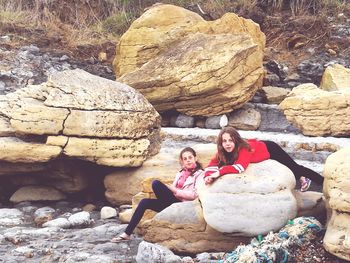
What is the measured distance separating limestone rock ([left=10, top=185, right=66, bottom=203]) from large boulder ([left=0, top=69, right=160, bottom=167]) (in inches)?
23.7

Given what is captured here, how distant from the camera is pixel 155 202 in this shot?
556 cm

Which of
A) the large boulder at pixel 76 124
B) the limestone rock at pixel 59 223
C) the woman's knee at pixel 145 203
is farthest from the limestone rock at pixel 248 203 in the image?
the large boulder at pixel 76 124

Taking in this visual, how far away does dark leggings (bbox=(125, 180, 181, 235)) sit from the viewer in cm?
546

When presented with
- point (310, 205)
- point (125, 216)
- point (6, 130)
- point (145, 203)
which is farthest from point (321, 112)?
point (6, 130)

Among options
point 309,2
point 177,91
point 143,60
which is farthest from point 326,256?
point 309,2

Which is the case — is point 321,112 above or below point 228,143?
above

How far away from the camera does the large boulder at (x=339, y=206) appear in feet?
14.4

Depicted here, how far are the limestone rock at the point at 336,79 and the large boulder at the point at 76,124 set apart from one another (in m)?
3.37

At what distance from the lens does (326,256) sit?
4.55 metres

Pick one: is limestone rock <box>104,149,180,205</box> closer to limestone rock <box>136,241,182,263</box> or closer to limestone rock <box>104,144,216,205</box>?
limestone rock <box>104,144,216,205</box>

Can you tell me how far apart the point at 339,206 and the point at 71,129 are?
137 inches

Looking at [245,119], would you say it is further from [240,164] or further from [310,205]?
[240,164]

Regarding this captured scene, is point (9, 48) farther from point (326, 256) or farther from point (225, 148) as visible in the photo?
point (326, 256)

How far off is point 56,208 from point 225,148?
2.70 m
